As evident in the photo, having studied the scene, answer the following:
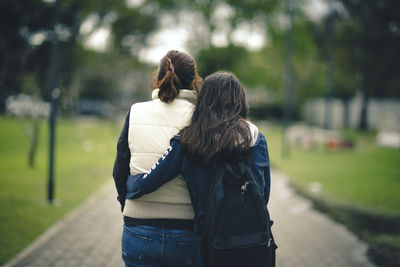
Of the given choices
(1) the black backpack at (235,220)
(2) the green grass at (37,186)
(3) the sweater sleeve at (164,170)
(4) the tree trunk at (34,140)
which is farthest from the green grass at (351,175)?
(4) the tree trunk at (34,140)

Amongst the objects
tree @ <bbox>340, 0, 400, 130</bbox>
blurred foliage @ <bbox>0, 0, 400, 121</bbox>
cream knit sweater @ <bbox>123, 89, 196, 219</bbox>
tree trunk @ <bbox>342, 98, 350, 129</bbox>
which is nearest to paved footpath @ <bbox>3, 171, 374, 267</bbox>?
cream knit sweater @ <bbox>123, 89, 196, 219</bbox>

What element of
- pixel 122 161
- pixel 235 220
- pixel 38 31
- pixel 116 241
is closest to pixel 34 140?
pixel 38 31

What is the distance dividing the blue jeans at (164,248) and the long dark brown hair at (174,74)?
2.34ft

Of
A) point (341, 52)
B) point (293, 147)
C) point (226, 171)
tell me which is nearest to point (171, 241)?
point (226, 171)

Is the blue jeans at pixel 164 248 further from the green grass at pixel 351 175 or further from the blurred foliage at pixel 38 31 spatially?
the blurred foliage at pixel 38 31

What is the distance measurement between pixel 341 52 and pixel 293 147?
14637 millimetres

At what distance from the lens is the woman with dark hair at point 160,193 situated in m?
2.20

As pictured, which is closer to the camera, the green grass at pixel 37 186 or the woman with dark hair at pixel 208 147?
the woman with dark hair at pixel 208 147

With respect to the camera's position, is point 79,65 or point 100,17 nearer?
point 100,17

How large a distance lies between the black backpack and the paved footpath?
308cm

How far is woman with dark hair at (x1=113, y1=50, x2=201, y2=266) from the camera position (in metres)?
2.20

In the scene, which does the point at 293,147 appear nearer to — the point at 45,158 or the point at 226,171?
the point at 45,158

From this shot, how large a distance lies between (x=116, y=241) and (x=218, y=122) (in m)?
4.12

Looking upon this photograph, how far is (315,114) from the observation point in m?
43.7
